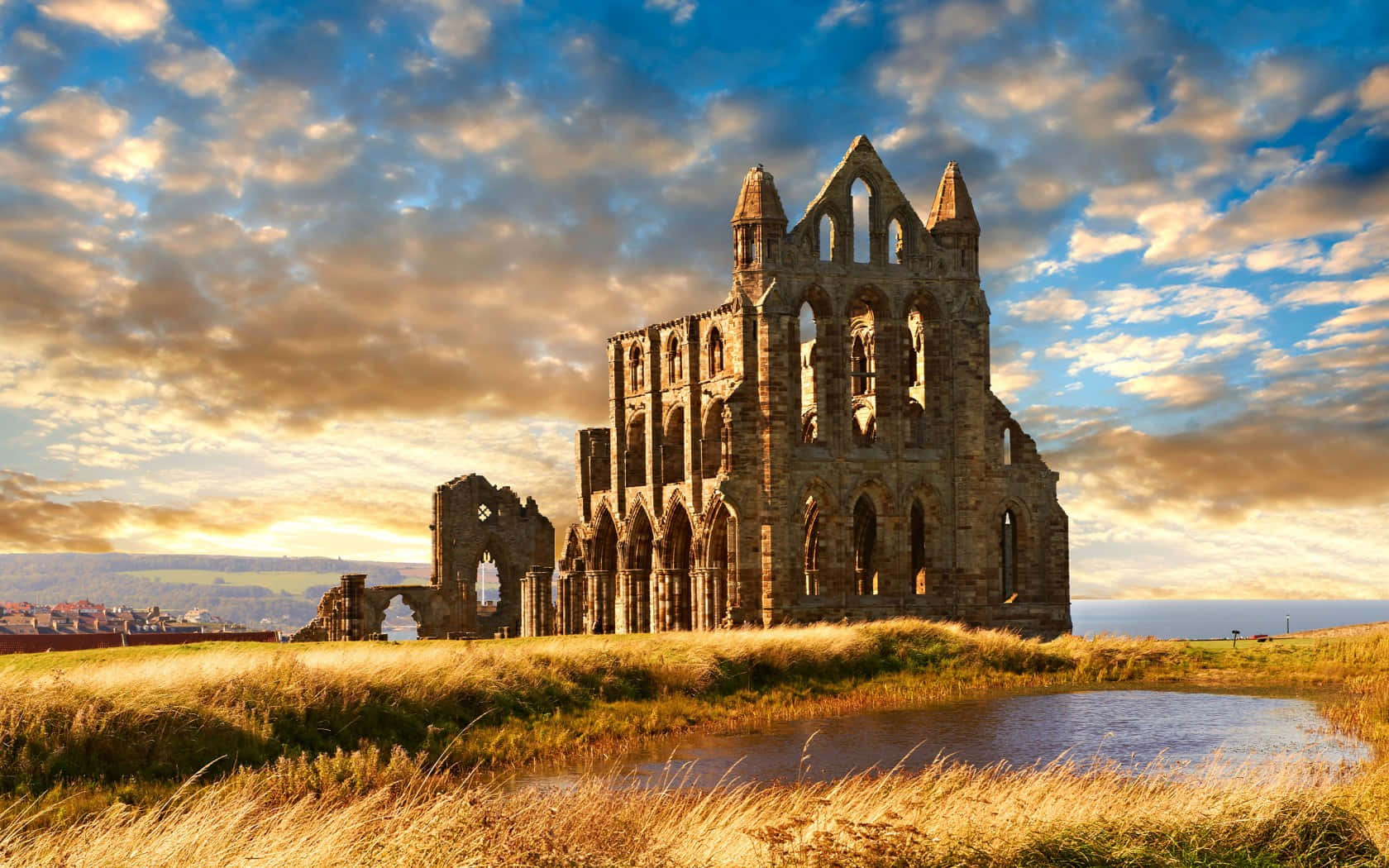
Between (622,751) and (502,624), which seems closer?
(622,751)

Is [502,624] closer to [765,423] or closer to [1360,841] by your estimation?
[765,423]

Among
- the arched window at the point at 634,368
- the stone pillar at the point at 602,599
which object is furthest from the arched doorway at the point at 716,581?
the arched window at the point at 634,368

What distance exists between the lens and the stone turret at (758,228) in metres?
47.1

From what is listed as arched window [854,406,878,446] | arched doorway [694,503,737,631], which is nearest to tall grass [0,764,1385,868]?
arched doorway [694,503,737,631]

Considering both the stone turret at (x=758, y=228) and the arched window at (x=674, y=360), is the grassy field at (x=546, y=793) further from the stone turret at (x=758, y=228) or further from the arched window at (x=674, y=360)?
the arched window at (x=674, y=360)

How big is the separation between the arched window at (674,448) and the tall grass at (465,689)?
57.4ft

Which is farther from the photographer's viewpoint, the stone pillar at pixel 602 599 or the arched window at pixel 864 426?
the stone pillar at pixel 602 599

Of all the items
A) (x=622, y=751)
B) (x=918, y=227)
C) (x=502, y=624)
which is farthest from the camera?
(x=502, y=624)

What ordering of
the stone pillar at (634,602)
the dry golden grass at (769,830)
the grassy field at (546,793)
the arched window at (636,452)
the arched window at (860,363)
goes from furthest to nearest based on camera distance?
the arched window at (860,363)
the arched window at (636,452)
the stone pillar at (634,602)
the grassy field at (546,793)
the dry golden grass at (769,830)

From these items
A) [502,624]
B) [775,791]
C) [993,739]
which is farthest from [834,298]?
[775,791]

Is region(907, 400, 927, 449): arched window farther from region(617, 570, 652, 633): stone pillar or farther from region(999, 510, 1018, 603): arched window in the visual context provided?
region(617, 570, 652, 633): stone pillar

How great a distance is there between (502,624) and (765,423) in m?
19.1

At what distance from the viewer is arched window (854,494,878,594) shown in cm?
5388

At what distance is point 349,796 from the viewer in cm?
1630
